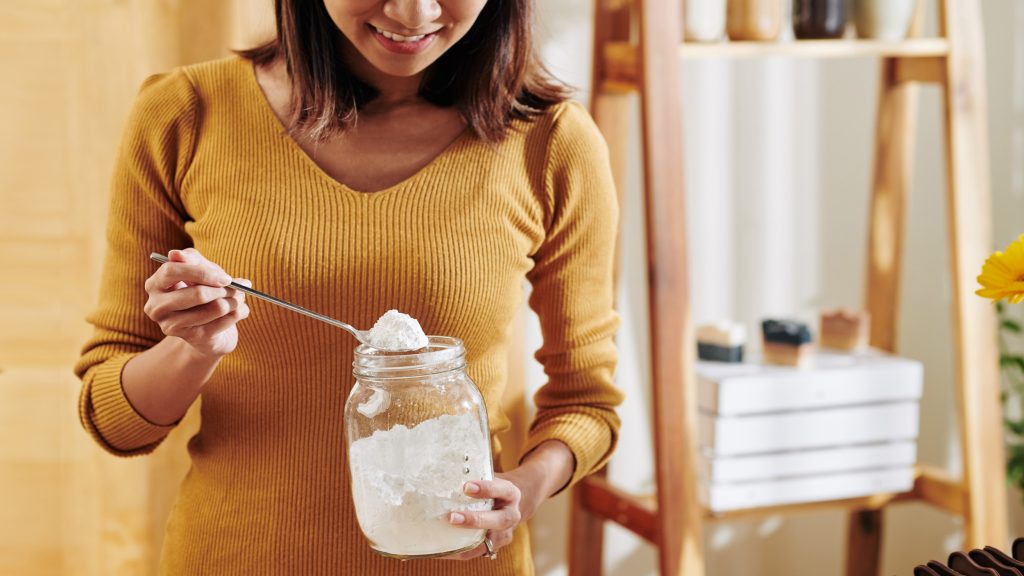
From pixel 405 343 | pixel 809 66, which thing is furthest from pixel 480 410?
pixel 809 66

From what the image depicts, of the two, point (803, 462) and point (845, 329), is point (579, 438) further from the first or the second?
point (845, 329)

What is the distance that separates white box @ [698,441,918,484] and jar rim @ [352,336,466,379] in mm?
1018

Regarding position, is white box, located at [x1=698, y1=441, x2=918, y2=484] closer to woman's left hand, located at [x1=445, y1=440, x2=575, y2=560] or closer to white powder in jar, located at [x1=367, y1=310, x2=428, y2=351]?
woman's left hand, located at [x1=445, y1=440, x2=575, y2=560]

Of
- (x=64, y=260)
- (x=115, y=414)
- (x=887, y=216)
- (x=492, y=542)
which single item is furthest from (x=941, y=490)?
(x=64, y=260)

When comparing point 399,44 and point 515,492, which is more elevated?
point 399,44

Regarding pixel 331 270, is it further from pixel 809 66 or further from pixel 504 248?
pixel 809 66

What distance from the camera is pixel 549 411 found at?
1290mm

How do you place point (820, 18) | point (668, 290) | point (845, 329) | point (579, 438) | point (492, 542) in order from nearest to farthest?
point (492, 542) → point (579, 438) → point (668, 290) → point (820, 18) → point (845, 329)

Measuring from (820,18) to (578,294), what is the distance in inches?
33.1

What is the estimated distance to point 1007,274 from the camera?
751mm

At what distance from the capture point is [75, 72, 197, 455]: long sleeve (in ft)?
3.76

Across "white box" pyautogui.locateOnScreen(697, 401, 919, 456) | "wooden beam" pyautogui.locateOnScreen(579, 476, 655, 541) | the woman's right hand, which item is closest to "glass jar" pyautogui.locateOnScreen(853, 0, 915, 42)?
"white box" pyautogui.locateOnScreen(697, 401, 919, 456)

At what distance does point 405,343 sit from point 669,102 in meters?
0.90

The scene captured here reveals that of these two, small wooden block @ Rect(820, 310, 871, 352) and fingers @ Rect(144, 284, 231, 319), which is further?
small wooden block @ Rect(820, 310, 871, 352)
